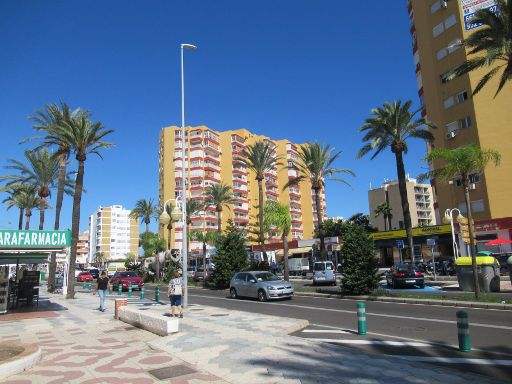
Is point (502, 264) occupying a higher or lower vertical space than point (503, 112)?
lower

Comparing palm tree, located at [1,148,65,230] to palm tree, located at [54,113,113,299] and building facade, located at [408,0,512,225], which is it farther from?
building facade, located at [408,0,512,225]

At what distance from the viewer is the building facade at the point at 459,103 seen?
4112cm

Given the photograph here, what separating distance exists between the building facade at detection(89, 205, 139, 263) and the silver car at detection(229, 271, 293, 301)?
139731 millimetres

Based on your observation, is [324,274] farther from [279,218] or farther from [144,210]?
[144,210]

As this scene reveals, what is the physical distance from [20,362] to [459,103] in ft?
156

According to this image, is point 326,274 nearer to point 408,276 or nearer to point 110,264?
point 408,276

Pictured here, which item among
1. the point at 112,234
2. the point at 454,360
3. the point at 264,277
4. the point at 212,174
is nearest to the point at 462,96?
the point at 264,277

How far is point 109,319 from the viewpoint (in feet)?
52.4

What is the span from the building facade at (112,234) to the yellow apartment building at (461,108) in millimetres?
131699

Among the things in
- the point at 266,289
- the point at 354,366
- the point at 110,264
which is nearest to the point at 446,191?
the point at 266,289

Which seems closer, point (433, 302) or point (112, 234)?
point (433, 302)

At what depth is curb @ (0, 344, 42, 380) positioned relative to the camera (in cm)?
731

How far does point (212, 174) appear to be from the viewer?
9850 centimetres

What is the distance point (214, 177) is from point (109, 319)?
273 ft
